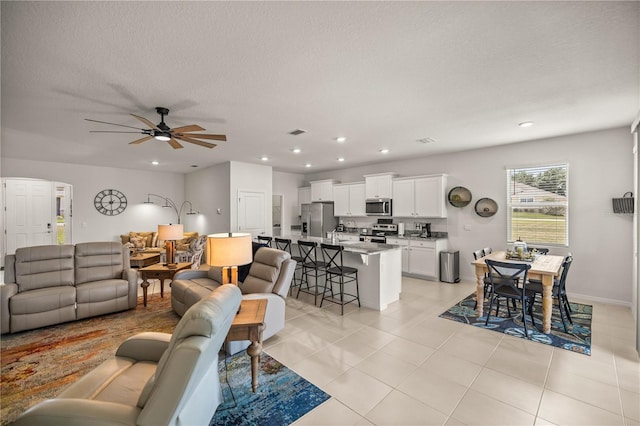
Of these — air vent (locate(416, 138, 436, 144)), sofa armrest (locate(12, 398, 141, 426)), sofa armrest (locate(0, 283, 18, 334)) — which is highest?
air vent (locate(416, 138, 436, 144))

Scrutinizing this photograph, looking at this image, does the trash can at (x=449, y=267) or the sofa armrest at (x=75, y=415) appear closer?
the sofa armrest at (x=75, y=415)

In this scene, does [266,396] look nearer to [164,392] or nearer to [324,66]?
[164,392]

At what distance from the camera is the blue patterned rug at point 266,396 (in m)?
2.00

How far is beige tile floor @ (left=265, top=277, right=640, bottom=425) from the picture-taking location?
6.67 feet

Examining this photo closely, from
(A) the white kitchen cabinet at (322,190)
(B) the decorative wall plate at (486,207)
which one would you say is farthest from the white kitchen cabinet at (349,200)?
(B) the decorative wall plate at (486,207)

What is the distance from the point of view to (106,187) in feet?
25.4

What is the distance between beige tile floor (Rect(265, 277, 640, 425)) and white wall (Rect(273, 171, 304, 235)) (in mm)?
5182

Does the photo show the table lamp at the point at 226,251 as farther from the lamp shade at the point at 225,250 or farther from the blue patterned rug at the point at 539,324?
the blue patterned rug at the point at 539,324

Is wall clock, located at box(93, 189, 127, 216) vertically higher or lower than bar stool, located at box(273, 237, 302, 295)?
higher

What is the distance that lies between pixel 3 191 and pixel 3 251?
1335 millimetres

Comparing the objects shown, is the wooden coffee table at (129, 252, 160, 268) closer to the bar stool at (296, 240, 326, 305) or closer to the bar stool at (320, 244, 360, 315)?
the bar stool at (296, 240, 326, 305)

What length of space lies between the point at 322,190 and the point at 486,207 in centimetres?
422

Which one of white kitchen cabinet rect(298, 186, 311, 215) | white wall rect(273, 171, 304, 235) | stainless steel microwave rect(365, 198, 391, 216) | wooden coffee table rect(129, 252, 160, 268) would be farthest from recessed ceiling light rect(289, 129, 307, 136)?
wooden coffee table rect(129, 252, 160, 268)

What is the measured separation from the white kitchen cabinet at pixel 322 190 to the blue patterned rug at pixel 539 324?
454cm
